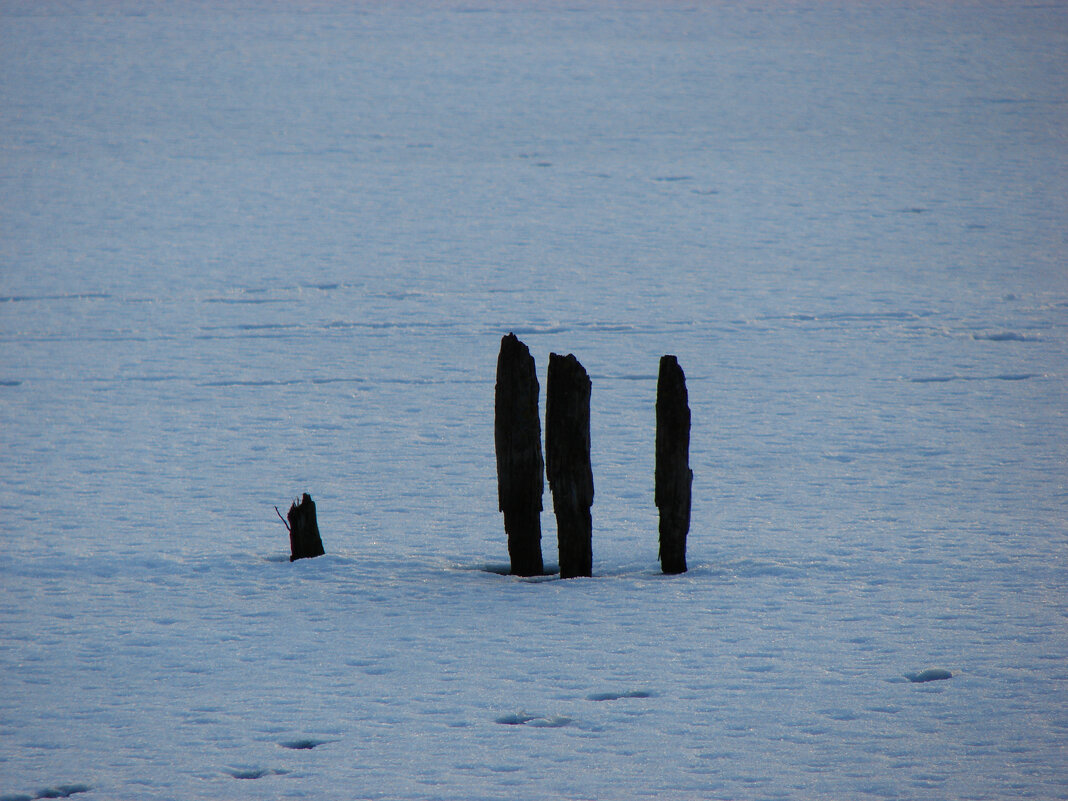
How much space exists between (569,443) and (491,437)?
3.52m

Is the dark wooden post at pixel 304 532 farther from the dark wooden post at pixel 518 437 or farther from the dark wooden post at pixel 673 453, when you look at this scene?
the dark wooden post at pixel 673 453

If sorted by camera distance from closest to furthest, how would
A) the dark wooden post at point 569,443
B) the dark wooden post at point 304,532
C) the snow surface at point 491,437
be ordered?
the snow surface at point 491,437, the dark wooden post at point 569,443, the dark wooden post at point 304,532

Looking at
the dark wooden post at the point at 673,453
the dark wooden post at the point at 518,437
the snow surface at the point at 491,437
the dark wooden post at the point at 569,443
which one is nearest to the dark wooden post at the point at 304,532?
the snow surface at the point at 491,437

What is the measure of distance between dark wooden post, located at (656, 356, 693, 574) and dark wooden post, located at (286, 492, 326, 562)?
1893 millimetres

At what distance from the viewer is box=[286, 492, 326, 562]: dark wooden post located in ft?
21.7

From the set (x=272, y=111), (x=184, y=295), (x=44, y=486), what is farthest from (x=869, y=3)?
(x=44, y=486)

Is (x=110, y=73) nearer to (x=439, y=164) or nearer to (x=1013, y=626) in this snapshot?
(x=439, y=164)

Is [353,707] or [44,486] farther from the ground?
[44,486]

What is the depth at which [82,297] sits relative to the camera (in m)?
14.3

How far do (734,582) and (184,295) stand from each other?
32.2ft

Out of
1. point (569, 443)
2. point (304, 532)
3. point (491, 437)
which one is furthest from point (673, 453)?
point (491, 437)

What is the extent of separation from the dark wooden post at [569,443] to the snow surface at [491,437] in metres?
0.41

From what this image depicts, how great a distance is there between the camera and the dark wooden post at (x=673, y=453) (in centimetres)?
624

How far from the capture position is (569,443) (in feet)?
20.6
